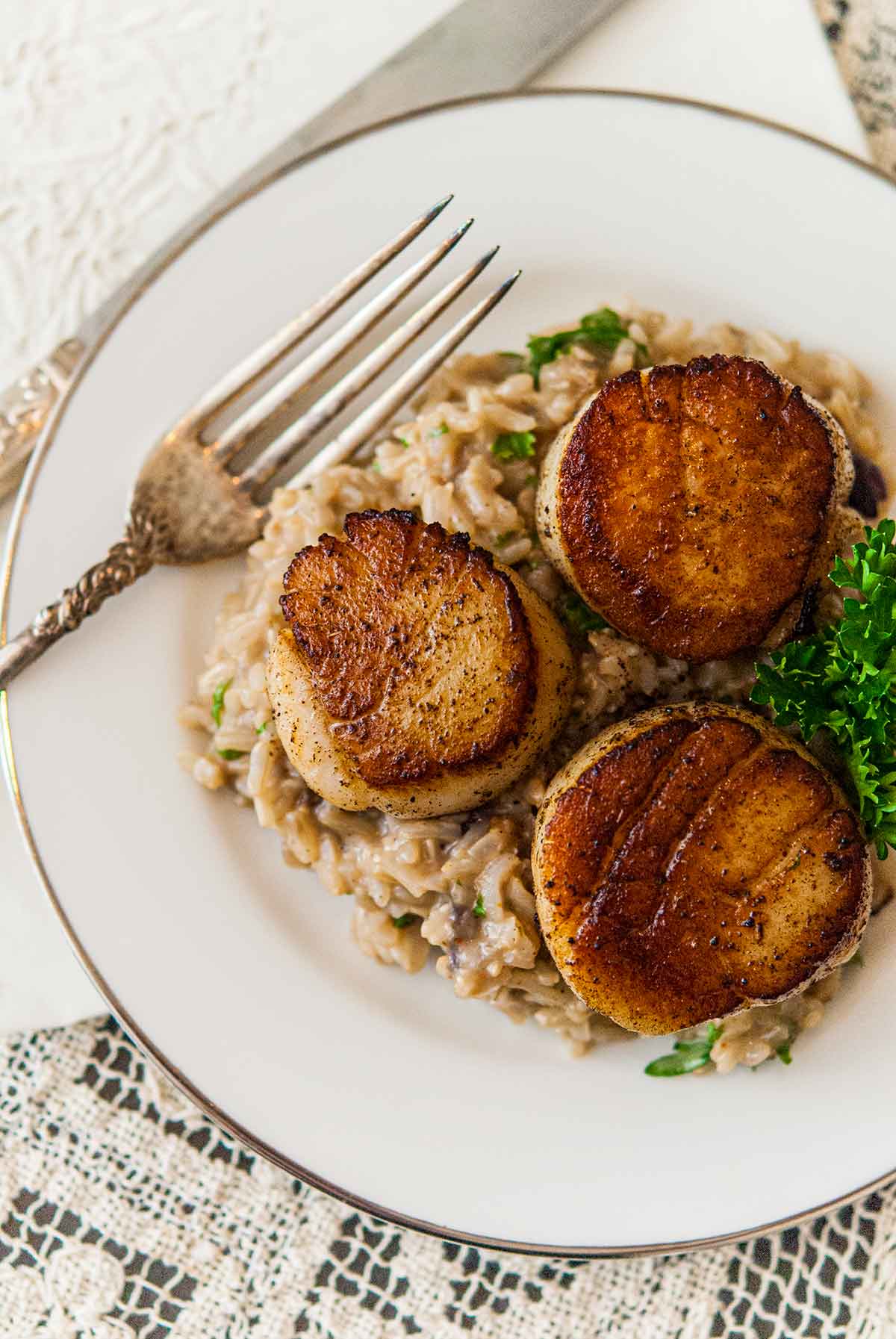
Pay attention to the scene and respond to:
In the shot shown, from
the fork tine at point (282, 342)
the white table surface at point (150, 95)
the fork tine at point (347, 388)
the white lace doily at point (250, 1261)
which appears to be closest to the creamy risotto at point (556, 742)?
the fork tine at point (347, 388)

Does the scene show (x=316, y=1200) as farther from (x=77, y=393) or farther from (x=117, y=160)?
(x=117, y=160)

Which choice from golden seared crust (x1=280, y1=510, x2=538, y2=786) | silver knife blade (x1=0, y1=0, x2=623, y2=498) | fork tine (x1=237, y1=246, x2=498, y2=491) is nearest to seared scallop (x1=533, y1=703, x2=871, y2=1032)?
golden seared crust (x1=280, y1=510, x2=538, y2=786)

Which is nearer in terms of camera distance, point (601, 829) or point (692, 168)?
point (601, 829)

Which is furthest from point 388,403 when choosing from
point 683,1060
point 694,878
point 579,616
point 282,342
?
point 683,1060

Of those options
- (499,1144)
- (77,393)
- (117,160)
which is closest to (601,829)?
(499,1144)

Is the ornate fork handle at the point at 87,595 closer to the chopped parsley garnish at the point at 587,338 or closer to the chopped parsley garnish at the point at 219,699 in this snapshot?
the chopped parsley garnish at the point at 219,699
